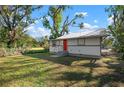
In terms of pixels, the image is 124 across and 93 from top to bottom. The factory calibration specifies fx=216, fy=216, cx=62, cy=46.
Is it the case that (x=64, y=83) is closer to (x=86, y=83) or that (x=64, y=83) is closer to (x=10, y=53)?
(x=86, y=83)

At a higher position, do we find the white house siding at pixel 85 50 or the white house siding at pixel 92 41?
the white house siding at pixel 92 41

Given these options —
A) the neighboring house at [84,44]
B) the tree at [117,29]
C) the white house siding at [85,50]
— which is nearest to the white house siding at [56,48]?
the neighboring house at [84,44]

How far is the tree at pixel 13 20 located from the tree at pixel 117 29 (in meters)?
12.7

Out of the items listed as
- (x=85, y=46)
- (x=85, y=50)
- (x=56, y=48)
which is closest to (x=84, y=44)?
(x=85, y=46)

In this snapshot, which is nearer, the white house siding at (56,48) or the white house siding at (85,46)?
the white house siding at (85,46)

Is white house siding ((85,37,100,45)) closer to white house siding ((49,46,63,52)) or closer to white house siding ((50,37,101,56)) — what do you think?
white house siding ((50,37,101,56))

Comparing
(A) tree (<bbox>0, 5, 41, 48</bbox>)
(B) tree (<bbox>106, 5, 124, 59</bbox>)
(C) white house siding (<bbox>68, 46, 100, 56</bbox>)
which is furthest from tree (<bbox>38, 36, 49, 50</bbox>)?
(B) tree (<bbox>106, 5, 124, 59</bbox>)

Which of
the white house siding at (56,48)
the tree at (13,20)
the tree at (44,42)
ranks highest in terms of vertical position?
the tree at (13,20)

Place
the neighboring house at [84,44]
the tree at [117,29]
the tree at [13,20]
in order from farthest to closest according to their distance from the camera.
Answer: the tree at [13,20] < the neighboring house at [84,44] < the tree at [117,29]

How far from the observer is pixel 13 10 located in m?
32.1

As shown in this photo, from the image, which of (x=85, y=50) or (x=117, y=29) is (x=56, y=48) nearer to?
(x=85, y=50)

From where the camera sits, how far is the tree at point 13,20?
3155 centimetres

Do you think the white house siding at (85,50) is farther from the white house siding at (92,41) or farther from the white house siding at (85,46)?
the white house siding at (92,41)
